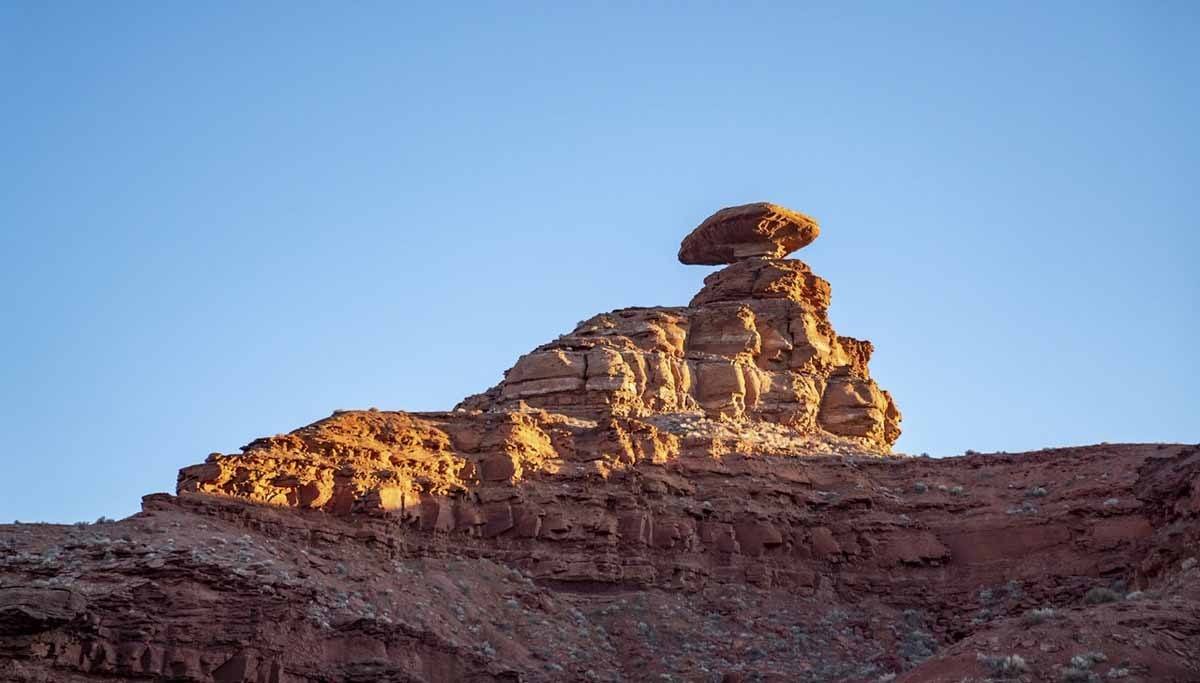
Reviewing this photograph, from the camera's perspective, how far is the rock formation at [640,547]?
30844mm

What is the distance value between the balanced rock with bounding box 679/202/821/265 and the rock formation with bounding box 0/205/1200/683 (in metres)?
4.44

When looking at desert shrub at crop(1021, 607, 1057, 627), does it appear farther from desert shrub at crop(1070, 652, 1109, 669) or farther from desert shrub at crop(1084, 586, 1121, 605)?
desert shrub at crop(1084, 586, 1121, 605)

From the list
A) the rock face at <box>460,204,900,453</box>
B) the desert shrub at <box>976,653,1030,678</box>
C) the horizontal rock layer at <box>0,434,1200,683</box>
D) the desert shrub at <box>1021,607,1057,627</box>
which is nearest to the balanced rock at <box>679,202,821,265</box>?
the rock face at <box>460,204,900,453</box>

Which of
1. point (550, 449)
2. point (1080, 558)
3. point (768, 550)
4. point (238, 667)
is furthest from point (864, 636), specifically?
point (238, 667)

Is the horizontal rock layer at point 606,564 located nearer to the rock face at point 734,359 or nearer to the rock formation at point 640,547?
the rock formation at point 640,547

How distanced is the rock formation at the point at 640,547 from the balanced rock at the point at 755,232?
14.6 feet

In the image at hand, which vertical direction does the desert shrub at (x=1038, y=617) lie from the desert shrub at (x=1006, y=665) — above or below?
above

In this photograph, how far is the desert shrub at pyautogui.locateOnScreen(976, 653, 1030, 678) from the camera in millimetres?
27734

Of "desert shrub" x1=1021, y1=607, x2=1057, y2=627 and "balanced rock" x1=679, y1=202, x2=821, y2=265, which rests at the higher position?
"balanced rock" x1=679, y1=202, x2=821, y2=265

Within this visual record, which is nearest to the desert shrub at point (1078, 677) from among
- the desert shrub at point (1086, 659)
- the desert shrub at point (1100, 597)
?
the desert shrub at point (1086, 659)

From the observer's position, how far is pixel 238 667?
31.5 m

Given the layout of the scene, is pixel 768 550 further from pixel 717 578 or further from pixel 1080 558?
pixel 1080 558

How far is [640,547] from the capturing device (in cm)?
4309

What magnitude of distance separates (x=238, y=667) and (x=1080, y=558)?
82.6 feet
